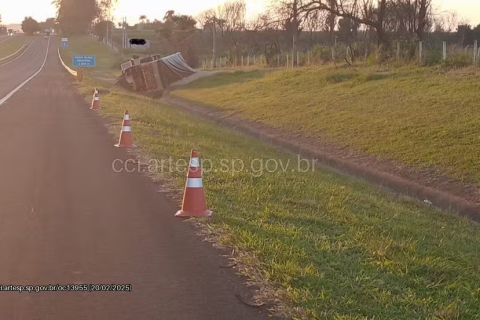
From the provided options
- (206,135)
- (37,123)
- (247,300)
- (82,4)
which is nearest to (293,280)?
(247,300)

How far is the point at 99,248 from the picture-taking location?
5621 mm

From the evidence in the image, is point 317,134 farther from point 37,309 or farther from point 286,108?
point 37,309

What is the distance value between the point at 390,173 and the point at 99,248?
8.60 metres

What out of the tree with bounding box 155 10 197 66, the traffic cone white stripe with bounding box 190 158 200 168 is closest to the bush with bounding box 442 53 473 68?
the traffic cone white stripe with bounding box 190 158 200 168

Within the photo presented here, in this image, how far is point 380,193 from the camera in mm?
10656

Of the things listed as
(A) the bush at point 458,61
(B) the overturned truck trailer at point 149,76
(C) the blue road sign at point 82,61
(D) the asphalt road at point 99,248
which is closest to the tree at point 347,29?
(B) the overturned truck trailer at point 149,76

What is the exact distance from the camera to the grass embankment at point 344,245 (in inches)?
177

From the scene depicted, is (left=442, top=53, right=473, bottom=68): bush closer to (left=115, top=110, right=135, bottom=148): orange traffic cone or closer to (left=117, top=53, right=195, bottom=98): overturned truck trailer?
(left=115, top=110, right=135, bottom=148): orange traffic cone

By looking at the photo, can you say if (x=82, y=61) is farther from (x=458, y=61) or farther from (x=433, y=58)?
(x=458, y=61)

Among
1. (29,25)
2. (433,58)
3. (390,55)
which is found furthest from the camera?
(29,25)

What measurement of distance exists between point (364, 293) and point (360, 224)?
236 cm

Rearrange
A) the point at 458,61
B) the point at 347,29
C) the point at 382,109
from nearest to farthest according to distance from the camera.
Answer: the point at 382,109, the point at 458,61, the point at 347,29

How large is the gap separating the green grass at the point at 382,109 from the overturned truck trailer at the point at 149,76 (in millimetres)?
7809

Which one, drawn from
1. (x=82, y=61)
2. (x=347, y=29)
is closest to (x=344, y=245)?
(x=82, y=61)
